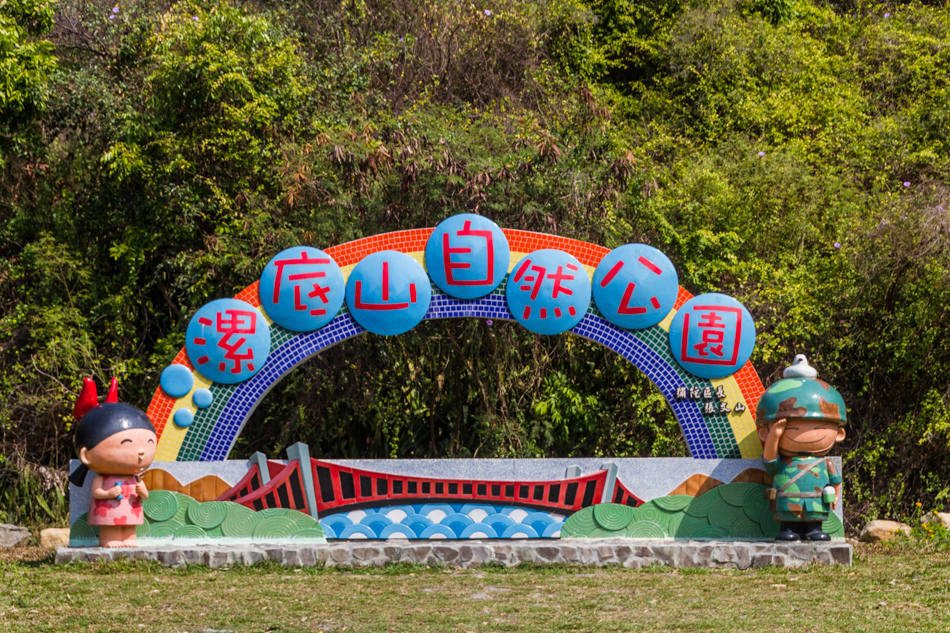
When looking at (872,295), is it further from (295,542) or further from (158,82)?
(158,82)

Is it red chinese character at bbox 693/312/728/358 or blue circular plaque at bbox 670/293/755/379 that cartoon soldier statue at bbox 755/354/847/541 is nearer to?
blue circular plaque at bbox 670/293/755/379

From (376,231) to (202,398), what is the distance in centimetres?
270

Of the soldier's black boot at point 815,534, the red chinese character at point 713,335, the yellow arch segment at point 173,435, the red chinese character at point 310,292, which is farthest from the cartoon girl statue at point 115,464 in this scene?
the soldier's black boot at point 815,534

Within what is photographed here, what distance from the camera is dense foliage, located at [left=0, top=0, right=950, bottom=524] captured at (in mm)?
9266

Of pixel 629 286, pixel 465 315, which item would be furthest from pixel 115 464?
pixel 629 286

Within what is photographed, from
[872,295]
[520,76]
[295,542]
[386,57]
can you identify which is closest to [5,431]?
[295,542]

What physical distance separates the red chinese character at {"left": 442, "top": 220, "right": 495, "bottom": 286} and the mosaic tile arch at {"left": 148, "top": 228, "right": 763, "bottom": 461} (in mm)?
137

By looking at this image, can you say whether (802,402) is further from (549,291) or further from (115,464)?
(115,464)

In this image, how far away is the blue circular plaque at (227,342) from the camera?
739 cm

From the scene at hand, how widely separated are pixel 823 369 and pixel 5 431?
855 centimetres

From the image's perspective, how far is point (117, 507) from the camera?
7.05 metres

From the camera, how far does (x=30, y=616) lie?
5.48 meters

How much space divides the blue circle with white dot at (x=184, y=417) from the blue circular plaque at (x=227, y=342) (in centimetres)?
31

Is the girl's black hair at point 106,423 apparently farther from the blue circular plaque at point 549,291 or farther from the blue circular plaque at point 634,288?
the blue circular plaque at point 634,288
